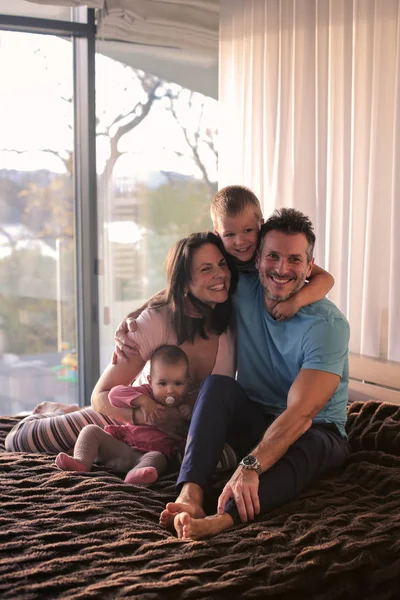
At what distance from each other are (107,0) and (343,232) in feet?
6.00

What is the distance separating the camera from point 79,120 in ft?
13.4

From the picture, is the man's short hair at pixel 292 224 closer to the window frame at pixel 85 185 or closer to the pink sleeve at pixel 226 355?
the pink sleeve at pixel 226 355

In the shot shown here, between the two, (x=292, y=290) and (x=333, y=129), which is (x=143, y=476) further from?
(x=333, y=129)

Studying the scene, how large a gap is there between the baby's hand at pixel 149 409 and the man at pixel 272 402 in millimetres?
229

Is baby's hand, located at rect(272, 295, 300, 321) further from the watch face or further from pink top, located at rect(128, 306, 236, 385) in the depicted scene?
the watch face

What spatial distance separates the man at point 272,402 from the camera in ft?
6.08

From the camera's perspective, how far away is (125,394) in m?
2.34

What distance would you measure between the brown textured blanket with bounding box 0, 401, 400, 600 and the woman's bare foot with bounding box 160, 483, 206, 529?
4cm

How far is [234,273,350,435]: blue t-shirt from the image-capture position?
2.13 m

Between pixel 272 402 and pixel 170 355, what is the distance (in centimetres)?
35

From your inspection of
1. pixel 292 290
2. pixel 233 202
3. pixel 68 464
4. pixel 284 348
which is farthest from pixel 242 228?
pixel 68 464

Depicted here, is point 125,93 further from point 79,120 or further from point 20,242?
point 20,242

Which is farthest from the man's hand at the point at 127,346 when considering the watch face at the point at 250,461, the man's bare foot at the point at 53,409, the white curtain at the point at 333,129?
the white curtain at the point at 333,129

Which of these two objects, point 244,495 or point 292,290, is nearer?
point 244,495
